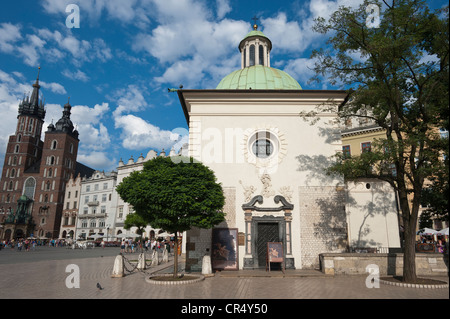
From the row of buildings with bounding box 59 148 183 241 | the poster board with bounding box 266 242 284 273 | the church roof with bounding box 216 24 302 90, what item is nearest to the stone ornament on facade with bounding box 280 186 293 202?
the poster board with bounding box 266 242 284 273

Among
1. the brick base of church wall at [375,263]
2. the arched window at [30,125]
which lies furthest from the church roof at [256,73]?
the arched window at [30,125]

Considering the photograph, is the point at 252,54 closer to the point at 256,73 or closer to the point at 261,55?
the point at 261,55

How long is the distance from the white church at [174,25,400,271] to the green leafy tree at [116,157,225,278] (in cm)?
265

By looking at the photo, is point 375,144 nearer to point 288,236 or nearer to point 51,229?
point 288,236

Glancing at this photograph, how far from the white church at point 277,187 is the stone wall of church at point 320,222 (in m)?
0.05

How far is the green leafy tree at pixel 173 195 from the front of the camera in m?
11.6

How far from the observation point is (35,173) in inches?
2872

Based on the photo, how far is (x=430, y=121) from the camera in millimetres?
11125

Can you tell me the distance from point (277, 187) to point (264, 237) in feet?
8.57

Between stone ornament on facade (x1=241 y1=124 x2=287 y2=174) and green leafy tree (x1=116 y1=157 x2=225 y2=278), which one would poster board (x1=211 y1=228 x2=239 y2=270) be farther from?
stone ornament on facade (x1=241 y1=124 x2=287 y2=174)

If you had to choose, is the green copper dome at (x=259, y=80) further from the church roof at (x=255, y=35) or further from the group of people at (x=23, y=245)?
the group of people at (x=23, y=245)

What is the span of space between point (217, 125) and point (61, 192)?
65880mm

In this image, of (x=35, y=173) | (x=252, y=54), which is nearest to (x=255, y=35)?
(x=252, y=54)
